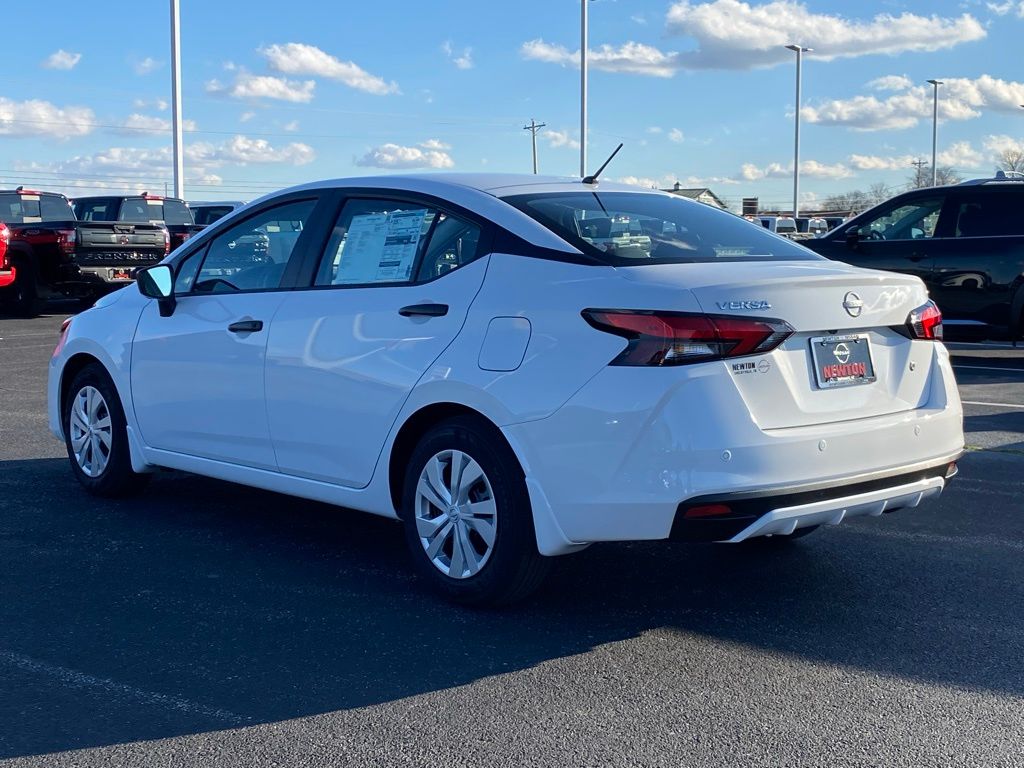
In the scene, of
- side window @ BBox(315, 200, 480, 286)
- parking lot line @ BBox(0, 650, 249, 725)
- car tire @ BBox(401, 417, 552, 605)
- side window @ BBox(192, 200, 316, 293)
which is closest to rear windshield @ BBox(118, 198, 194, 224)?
side window @ BBox(192, 200, 316, 293)

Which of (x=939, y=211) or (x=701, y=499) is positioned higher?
(x=939, y=211)

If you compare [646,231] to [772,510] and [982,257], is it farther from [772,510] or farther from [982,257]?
[982,257]

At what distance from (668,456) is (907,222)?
1057 centimetres

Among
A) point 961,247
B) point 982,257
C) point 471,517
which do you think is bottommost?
point 471,517

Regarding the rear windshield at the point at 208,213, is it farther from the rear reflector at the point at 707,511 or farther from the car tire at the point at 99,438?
the rear reflector at the point at 707,511

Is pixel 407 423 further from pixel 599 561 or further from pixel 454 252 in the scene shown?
pixel 599 561

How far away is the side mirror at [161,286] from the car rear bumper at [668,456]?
2410mm

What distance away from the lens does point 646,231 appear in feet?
15.9

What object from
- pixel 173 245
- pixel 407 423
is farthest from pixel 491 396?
pixel 173 245

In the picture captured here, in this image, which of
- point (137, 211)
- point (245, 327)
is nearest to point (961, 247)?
point (245, 327)

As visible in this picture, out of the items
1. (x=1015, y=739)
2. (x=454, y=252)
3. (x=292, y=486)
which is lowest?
(x=1015, y=739)

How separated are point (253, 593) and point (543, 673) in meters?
1.45

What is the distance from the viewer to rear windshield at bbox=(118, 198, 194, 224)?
22.1 metres

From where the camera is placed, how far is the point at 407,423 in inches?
191
